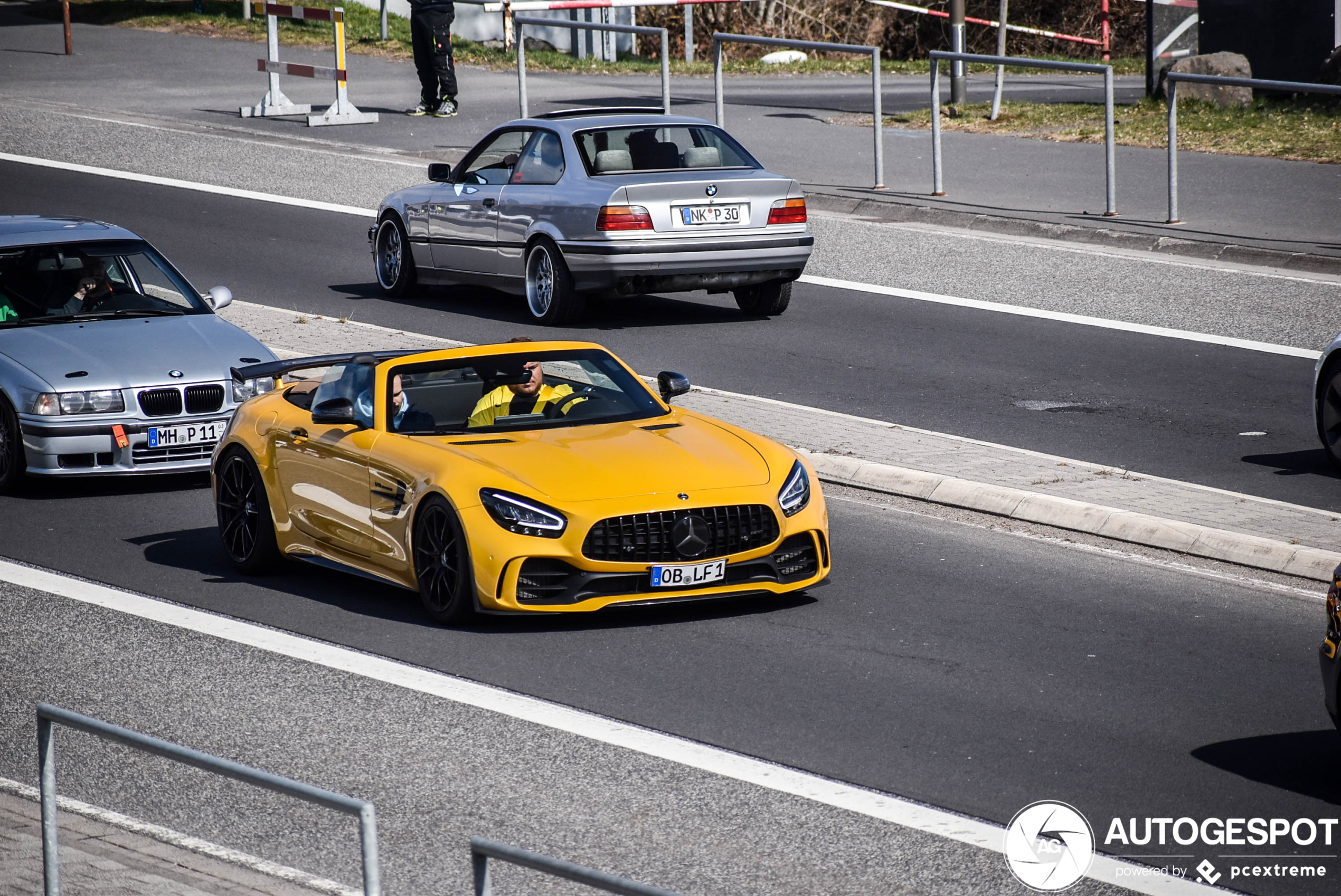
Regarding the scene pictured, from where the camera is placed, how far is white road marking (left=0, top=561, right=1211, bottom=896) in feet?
21.4

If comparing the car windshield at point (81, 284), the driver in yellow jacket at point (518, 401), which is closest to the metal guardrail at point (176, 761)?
the driver in yellow jacket at point (518, 401)

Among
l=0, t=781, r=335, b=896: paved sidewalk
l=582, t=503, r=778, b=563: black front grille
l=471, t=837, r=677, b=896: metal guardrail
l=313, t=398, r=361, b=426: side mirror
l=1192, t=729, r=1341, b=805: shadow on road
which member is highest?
l=313, t=398, r=361, b=426: side mirror

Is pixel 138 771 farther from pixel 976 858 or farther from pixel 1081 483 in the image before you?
pixel 1081 483

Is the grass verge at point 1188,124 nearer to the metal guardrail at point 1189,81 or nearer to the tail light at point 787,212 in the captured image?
the metal guardrail at point 1189,81

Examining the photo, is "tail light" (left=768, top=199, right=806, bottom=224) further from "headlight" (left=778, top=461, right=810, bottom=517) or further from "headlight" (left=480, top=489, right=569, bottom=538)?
"headlight" (left=480, top=489, right=569, bottom=538)

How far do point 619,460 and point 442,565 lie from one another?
3.19ft

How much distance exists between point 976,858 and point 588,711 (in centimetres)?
213

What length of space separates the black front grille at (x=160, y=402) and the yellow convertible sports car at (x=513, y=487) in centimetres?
182

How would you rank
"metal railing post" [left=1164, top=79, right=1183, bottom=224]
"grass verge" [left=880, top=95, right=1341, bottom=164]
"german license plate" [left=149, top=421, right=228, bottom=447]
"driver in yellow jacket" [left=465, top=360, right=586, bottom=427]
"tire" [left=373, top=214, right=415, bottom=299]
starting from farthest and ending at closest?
1. "grass verge" [left=880, top=95, right=1341, bottom=164]
2. "metal railing post" [left=1164, top=79, right=1183, bottom=224]
3. "tire" [left=373, top=214, right=415, bottom=299]
4. "german license plate" [left=149, top=421, right=228, bottom=447]
5. "driver in yellow jacket" [left=465, top=360, right=586, bottom=427]

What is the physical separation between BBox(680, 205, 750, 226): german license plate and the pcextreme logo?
1037cm

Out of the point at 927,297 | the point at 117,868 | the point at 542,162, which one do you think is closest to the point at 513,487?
the point at 117,868

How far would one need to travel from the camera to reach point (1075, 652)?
28.7ft

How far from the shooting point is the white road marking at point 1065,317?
16.5m

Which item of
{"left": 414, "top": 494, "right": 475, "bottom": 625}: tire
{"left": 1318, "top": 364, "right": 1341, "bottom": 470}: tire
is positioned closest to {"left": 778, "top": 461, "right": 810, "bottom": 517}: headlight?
{"left": 414, "top": 494, "right": 475, "bottom": 625}: tire
